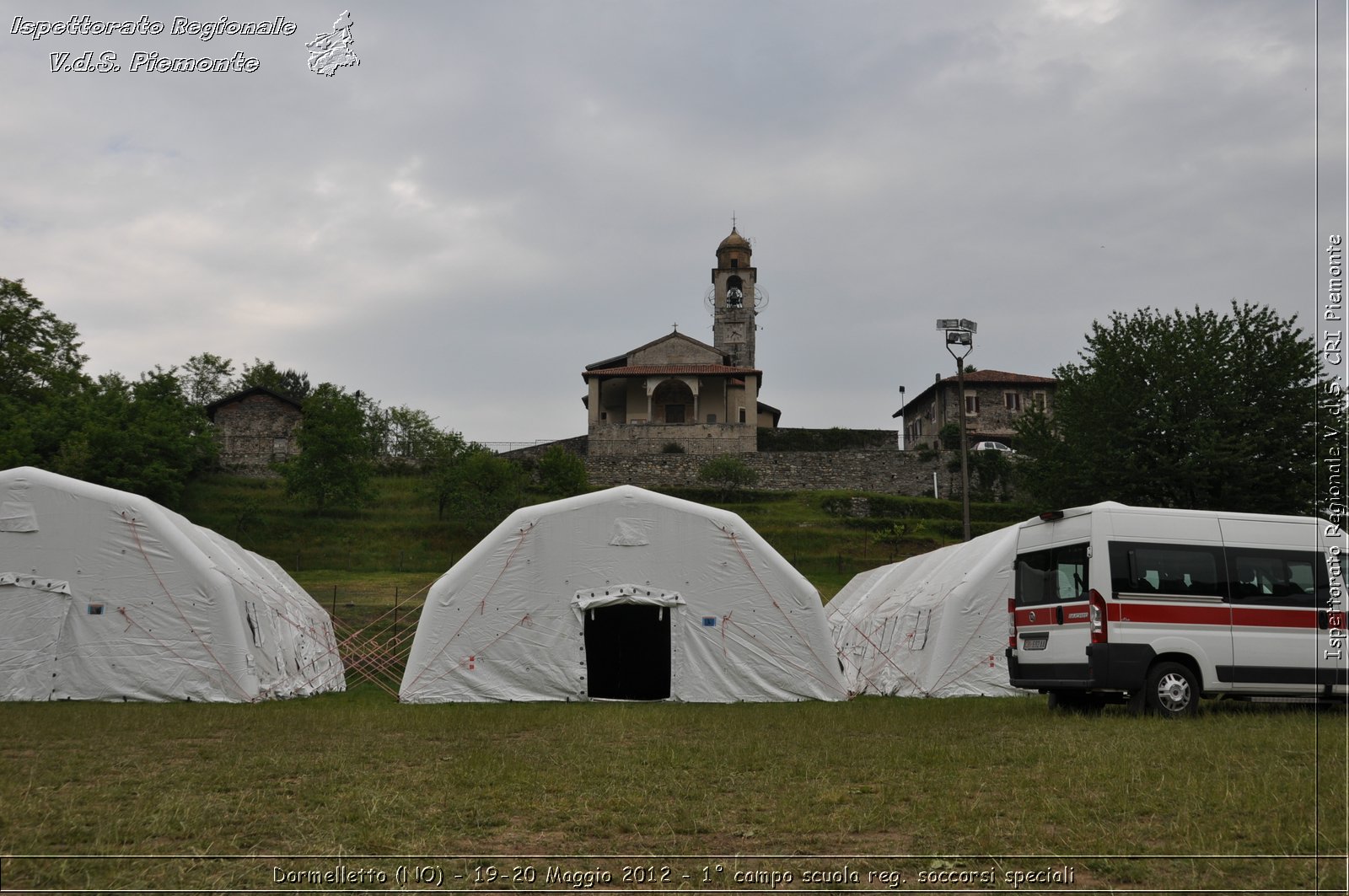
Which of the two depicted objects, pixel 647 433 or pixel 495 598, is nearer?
pixel 495 598

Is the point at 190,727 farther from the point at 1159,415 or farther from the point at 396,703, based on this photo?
the point at 1159,415

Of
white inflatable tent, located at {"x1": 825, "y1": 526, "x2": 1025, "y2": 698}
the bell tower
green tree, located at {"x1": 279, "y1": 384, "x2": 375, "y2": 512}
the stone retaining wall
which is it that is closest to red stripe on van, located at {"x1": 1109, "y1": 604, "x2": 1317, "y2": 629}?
white inflatable tent, located at {"x1": 825, "y1": 526, "x2": 1025, "y2": 698}

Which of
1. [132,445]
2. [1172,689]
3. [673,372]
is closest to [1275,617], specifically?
[1172,689]

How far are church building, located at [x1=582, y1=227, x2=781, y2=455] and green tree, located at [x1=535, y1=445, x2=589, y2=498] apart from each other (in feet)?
33.6

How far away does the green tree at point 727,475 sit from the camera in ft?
168

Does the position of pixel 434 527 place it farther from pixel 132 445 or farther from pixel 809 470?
pixel 809 470

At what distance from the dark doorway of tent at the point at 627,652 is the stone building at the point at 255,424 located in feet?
135

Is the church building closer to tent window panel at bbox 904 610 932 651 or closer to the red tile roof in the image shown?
the red tile roof

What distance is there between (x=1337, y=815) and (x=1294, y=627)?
727 cm

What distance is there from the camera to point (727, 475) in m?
51.5

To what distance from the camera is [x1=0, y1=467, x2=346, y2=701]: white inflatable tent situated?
16.4 m

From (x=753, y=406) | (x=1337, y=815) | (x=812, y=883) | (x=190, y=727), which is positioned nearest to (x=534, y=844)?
(x=812, y=883)

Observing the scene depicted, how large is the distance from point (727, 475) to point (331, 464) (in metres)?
17.6

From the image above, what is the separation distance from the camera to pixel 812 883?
16.5 ft
